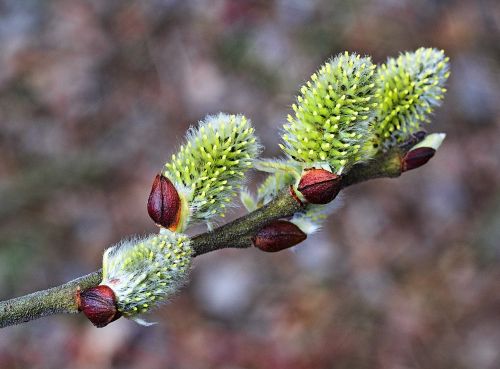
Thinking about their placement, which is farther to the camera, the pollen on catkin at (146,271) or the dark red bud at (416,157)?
the dark red bud at (416,157)

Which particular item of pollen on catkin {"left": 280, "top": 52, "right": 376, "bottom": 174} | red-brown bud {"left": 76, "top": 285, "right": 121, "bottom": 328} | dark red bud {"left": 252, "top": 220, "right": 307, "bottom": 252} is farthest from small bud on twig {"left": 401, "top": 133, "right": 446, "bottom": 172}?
red-brown bud {"left": 76, "top": 285, "right": 121, "bottom": 328}

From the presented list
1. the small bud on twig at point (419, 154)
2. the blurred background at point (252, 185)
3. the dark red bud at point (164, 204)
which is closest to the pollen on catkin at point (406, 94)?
the small bud on twig at point (419, 154)

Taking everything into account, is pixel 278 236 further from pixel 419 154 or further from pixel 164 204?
pixel 419 154

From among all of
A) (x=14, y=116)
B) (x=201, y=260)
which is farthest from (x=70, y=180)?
(x=201, y=260)

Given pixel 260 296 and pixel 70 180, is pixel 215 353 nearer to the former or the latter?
pixel 260 296

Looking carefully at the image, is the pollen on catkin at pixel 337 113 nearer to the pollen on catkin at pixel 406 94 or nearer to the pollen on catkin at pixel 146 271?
the pollen on catkin at pixel 406 94
